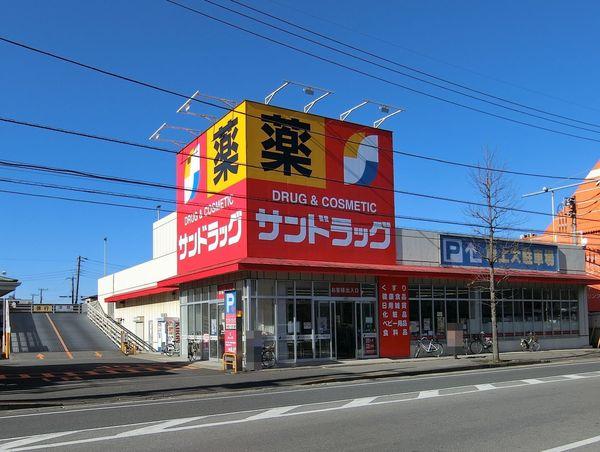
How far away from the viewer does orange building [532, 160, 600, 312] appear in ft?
127

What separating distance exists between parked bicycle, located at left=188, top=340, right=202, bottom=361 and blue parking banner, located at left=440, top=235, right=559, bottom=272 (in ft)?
40.2

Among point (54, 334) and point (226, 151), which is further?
point (54, 334)

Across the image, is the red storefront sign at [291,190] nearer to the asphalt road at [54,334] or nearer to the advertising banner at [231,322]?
the advertising banner at [231,322]

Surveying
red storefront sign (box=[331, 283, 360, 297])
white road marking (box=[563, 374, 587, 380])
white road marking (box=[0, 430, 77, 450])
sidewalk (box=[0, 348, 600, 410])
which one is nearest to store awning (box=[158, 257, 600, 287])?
red storefront sign (box=[331, 283, 360, 297])

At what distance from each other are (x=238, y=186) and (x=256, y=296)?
4.53m

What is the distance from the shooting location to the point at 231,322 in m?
22.0

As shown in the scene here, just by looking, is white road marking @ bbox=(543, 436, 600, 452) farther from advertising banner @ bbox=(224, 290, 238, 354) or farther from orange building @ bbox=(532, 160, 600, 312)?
orange building @ bbox=(532, 160, 600, 312)

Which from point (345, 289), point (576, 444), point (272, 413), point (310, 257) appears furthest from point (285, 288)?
point (576, 444)

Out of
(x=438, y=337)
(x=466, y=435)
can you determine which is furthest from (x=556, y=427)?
(x=438, y=337)

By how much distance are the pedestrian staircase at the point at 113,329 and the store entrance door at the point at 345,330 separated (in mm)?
14733

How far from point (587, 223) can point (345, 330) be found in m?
26.3

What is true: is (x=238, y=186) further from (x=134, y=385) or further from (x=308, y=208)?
(x=134, y=385)

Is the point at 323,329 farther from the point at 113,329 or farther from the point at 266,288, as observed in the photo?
the point at 113,329

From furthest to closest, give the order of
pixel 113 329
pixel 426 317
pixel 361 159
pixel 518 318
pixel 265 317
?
pixel 113 329, pixel 518 318, pixel 426 317, pixel 361 159, pixel 265 317
